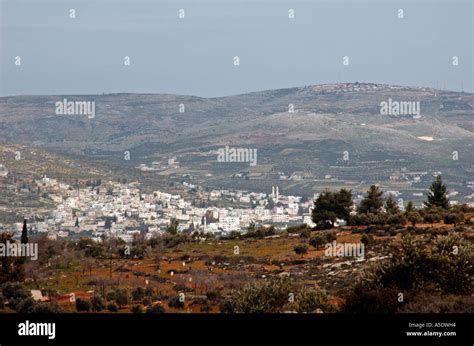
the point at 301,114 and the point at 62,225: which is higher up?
the point at 301,114

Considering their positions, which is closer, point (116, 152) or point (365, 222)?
point (365, 222)

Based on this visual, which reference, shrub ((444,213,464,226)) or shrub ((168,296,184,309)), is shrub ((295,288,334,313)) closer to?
shrub ((168,296,184,309))

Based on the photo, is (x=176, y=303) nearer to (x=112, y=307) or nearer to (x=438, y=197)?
(x=112, y=307)

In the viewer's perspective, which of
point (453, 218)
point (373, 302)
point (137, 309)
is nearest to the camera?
point (373, 302)

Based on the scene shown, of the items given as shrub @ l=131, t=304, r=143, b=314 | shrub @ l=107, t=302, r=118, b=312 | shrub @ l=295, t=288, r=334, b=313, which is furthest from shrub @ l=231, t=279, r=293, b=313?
shrub @ l=107, t=302, r=118, b=312

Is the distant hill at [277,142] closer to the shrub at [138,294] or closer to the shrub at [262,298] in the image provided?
the shrub at [138,294]

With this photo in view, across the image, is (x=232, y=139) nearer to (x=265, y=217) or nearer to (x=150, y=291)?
(x=265, y=217)

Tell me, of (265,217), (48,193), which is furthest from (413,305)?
(48,193)

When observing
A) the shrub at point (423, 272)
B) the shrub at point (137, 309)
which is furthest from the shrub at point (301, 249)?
the shrub at point (423, 272)

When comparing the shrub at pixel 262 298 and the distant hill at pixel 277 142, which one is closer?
the shrub at pixel 262 298

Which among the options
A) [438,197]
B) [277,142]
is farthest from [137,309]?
[277,142]

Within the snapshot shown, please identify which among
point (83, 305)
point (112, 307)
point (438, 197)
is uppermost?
point (438, 197)
